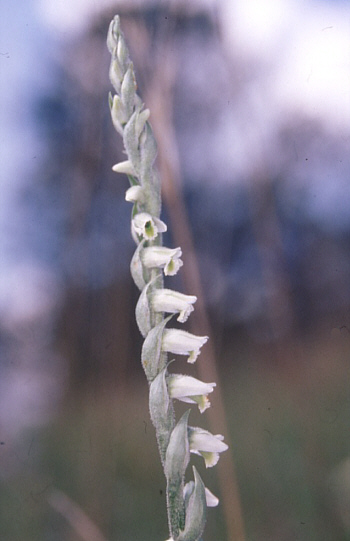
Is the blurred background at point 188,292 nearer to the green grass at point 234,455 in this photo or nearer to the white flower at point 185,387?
the green grass at point 234,455

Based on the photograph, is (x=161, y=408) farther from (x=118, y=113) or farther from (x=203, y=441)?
(x=118, y=113)

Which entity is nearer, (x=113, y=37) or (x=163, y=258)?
(x=163, y=258)

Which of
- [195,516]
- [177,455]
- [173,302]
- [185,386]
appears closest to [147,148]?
[173,302]

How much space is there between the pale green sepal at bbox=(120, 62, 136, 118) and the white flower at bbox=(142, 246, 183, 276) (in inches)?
12.0

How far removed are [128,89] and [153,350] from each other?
52 cm

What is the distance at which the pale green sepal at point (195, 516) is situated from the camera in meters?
0.81

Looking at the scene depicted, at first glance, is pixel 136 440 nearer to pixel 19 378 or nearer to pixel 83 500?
pixel 83 500

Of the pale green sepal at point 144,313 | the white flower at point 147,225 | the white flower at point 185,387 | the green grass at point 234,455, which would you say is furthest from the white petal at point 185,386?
the green grass at point 234,455

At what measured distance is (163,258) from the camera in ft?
2.93

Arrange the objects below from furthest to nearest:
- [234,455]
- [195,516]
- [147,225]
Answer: [234,455] → [147,225] → [195,516]

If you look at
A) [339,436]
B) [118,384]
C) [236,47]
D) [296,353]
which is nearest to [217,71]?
[236,47]

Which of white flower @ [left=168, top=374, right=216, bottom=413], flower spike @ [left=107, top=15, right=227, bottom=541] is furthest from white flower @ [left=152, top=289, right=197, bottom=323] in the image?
white flower @ [left=168, top=374, right=216, bottom=413]

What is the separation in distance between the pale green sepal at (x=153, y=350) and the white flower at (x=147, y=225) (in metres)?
0.17

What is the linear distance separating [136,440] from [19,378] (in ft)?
2.26
